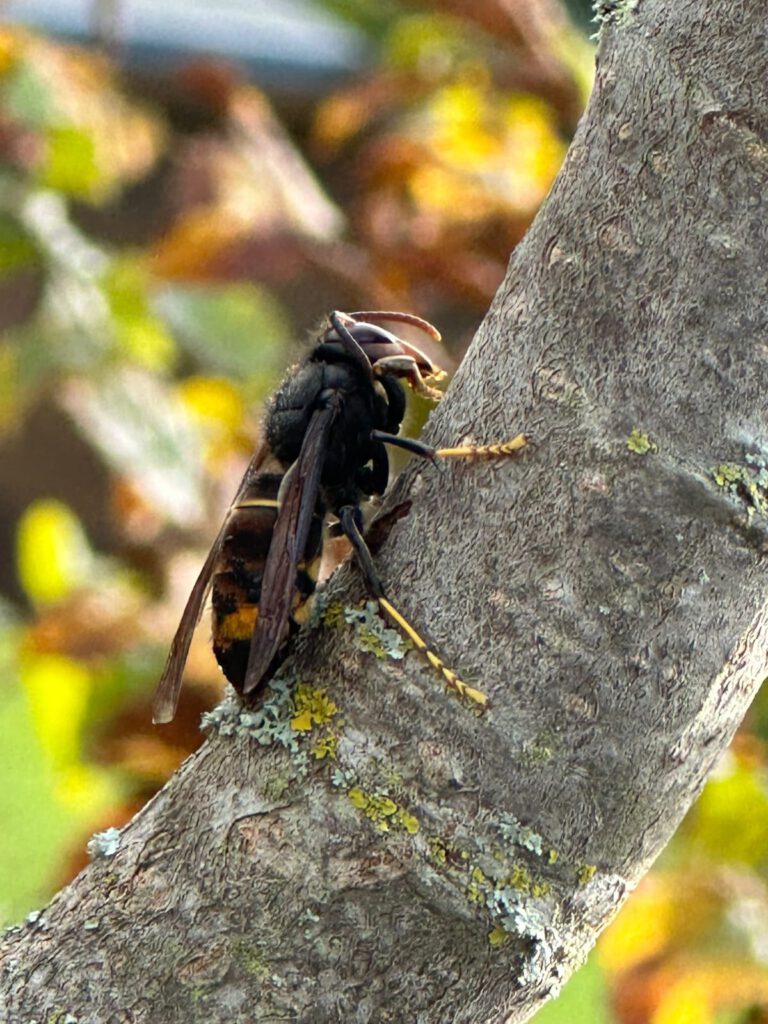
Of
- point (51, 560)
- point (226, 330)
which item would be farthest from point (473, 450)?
point (51, 560)

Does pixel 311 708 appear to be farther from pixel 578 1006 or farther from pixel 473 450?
pixel 578 1006

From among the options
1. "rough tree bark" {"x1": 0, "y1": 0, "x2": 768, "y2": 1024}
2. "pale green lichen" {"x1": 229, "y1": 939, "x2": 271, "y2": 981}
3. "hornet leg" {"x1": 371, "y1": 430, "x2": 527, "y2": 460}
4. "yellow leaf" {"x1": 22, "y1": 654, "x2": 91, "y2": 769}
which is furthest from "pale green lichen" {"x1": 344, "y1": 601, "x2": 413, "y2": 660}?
"yellow leaf" {"x1": 22, "y1": 654, "x2": 91, "y2": 769}

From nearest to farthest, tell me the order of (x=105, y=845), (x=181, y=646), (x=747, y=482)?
(x=747, y=482)
(x=105, y=845)
(x=181, y=646)

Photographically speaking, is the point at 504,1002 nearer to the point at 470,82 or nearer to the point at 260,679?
the point at 260,679

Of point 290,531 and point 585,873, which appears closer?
point 585,873

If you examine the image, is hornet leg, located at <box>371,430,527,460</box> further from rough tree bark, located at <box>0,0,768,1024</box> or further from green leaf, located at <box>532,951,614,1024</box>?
green leaf, located at <box>532,951,614,1024</box>

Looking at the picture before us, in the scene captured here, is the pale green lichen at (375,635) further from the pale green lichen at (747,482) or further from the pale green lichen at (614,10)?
the pale green lichen at (614,10)
